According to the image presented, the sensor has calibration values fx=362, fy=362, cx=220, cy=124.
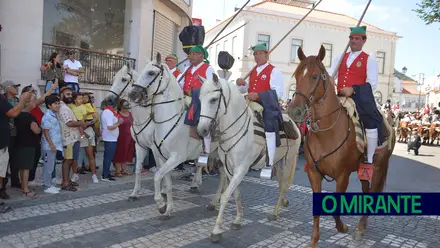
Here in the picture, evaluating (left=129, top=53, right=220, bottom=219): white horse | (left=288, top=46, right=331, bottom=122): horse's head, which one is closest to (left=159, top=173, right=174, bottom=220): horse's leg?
(left=129, top=53, right=220, bottom=219): white horse

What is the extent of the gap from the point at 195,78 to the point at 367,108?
2.95m

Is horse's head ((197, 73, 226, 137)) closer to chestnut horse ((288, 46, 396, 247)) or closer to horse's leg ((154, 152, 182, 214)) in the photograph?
chestnut horse ((288, 46, 396, 247))

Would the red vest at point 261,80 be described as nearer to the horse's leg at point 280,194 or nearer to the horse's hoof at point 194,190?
the horse's leg at point 280,194

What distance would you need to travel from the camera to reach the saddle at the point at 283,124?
5.62 meters

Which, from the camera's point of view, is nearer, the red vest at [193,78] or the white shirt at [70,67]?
the red vest at [193,78]

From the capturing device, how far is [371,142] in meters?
4.99

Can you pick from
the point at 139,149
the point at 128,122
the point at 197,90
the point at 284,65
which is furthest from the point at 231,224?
the point at 284,65

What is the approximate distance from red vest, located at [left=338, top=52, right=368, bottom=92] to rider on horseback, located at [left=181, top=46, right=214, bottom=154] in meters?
1.95

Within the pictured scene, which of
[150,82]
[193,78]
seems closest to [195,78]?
[193,78]

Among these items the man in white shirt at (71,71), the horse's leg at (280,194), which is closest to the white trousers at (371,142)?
the horse's leg at (280,194)

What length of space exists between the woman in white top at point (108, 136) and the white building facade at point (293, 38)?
25.3 m

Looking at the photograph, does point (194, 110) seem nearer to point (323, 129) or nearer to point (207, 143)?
point (207, 143)

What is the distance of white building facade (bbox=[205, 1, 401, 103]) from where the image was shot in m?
34.7

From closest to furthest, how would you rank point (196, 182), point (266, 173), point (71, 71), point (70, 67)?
point (266, 173), point (196, 182), point (71, 71), point (70, 67)
